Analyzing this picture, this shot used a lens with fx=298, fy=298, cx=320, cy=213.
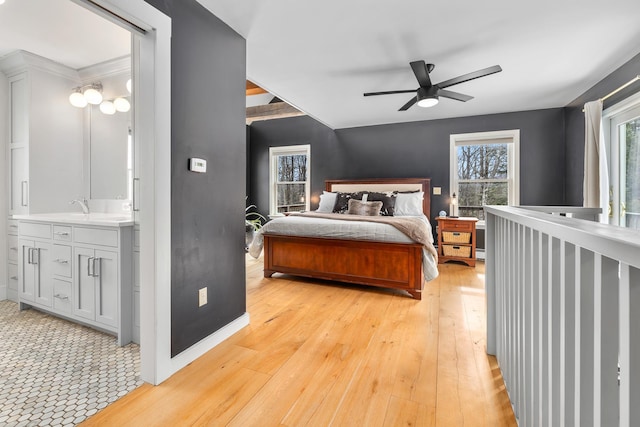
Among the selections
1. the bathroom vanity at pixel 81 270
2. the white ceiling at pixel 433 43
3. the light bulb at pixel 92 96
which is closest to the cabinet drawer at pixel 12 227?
the bathroom vanity at pixel 81 270

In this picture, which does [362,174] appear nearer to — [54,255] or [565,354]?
[54,255]

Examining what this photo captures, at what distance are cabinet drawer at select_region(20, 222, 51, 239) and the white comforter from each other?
1.94m

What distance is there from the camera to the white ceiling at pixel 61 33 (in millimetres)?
2162

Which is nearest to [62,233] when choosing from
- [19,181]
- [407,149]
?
[19,181]

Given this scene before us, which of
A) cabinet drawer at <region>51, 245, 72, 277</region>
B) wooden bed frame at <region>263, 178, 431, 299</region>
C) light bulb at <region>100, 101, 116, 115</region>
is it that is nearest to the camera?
cabinet drawer at <region>51, 245, 72, 277</region>

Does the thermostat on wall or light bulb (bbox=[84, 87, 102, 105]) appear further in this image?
light bulb (bbox=[84, 87, 102, 105])

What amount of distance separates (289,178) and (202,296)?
438cm

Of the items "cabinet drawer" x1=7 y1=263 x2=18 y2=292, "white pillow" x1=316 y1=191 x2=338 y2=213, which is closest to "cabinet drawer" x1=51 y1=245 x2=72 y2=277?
"cabinet drawer" x1=7 y1=263 x2=18 y2=292

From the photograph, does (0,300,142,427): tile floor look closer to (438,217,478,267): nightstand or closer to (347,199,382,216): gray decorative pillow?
(347,199,382,216): gray decorative pillow

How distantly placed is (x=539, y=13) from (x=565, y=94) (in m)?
2.30

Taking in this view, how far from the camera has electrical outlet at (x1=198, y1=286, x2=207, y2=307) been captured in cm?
195

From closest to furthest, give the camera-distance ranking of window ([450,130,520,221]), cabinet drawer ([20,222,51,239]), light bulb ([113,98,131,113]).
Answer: cabinet drawer ([20,222,51,239])
light bulb ([113,98,131,113])
window ([450,130,520,221])

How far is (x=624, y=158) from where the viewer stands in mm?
3166

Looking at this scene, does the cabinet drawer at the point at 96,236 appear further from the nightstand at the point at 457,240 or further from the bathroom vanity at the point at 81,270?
the nightstand at the point at 457,240
